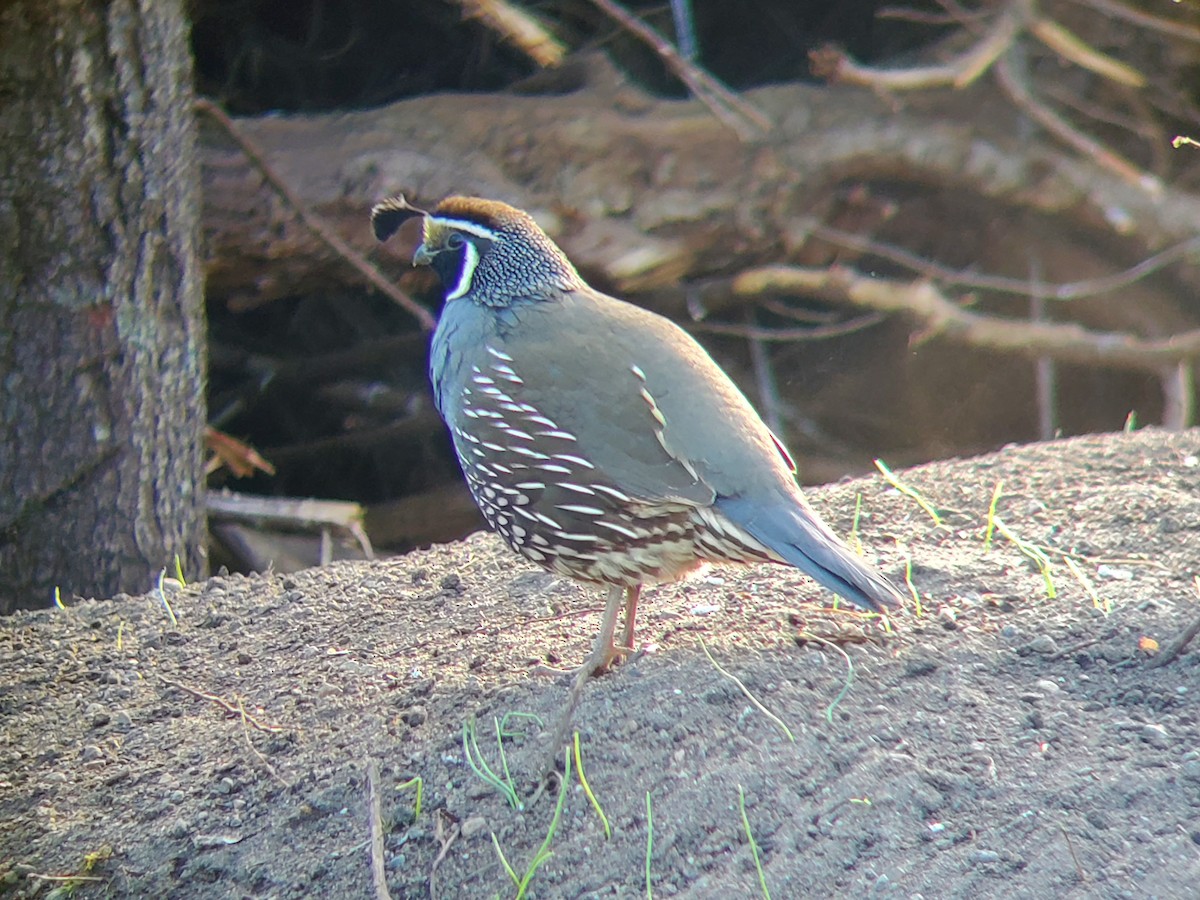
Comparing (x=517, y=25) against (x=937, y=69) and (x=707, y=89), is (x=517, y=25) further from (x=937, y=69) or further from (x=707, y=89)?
(x=937, y=69)

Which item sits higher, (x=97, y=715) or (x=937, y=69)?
(x=937, y=69)

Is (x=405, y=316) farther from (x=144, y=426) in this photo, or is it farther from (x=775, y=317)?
(x=144, y=426)

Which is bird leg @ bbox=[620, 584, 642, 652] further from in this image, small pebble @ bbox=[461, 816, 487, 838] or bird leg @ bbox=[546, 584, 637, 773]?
small pebble @ bbox=[461, 816, 487, 838]

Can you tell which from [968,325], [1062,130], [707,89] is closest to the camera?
[707,89]

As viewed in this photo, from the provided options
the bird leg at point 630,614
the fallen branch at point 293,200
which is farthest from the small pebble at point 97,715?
the fallen branch at point 293,200

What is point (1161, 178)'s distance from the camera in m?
7.16

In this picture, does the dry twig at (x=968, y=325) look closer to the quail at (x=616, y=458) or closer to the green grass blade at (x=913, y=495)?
the green grass blade at (x=913, y=495)

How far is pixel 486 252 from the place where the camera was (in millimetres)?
4141

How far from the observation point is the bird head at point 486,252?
402 cm

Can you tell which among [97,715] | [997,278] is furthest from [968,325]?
[97,715]

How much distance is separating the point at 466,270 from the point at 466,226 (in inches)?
6.1

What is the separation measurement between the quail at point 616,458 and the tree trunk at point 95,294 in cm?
134

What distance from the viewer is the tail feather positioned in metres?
3.08

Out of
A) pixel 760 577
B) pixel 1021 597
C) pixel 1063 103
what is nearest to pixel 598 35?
pixel 1063 103
